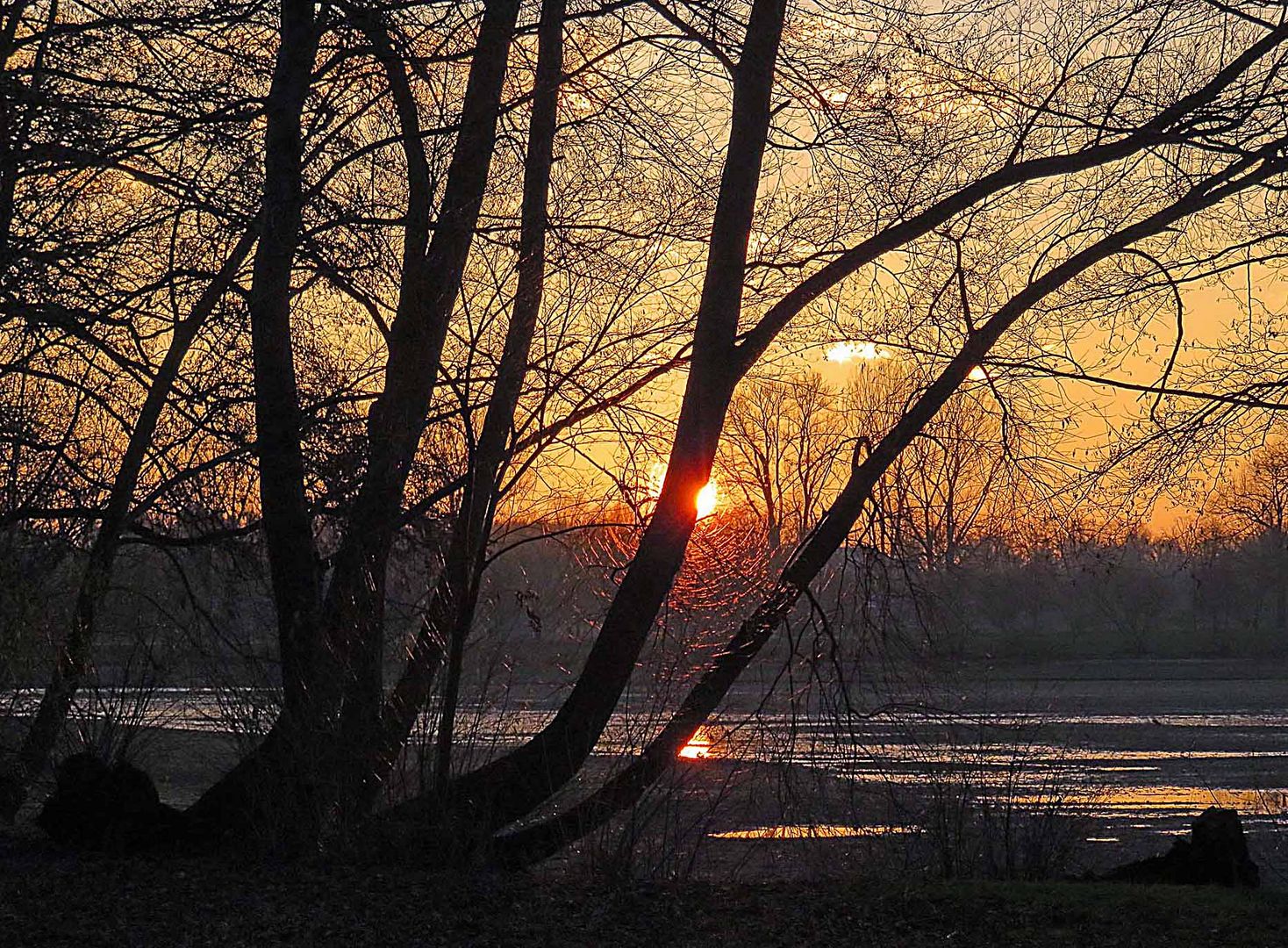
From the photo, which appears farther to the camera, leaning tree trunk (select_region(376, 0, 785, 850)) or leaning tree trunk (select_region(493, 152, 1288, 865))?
leaning tree trunk (select_region(493, 152, 1288, 865))

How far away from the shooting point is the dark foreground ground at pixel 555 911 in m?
6.39

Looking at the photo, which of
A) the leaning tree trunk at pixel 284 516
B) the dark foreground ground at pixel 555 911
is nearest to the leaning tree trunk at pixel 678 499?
the dark foreground ground at pixel 555 911

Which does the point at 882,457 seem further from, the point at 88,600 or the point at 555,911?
the point at 88,600

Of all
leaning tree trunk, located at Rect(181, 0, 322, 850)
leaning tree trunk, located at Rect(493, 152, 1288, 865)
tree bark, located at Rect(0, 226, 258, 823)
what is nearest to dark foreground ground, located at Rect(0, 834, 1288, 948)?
leaning tree trunk, located at Rect(181, 0, 322, 850)

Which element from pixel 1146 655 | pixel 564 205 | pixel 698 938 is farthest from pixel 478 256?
pixel 1146 655

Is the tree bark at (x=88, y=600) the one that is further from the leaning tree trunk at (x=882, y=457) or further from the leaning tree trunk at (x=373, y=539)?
the leaning tree trunk at (x=882, y=457)

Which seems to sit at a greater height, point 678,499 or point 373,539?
point 678,499

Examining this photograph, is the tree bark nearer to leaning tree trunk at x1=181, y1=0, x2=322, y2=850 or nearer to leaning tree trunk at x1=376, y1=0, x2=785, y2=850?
leaning tree trunk at x1=181, y1=0, x2=322, y2=850

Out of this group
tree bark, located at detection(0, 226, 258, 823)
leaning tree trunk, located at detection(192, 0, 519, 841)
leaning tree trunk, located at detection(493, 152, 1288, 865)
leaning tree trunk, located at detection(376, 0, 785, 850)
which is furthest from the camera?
tree bark, located at detection(0, 226, 258, 823)

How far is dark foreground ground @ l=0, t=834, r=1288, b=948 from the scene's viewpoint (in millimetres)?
6387

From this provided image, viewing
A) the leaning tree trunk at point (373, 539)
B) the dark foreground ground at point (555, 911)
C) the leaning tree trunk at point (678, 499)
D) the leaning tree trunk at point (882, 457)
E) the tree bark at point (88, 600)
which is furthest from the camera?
the tree bark at point (88, 600)

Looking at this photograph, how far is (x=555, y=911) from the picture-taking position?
692 cm

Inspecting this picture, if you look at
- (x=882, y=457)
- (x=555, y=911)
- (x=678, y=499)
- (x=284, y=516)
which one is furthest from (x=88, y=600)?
(x=882, y=457)

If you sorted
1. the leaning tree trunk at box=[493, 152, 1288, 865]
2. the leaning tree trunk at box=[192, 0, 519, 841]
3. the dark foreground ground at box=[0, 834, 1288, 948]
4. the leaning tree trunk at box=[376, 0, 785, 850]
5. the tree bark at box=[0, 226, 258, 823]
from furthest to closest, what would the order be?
1. the tree bark at box=[0, 226, 258, 823]
2. the leaning tree trunk at box=[493, 152, 1288, 865]
3. the leaning tree trunk at box=[376, 0, 785, 850]
4. the leaning tree trunk at box=[192, 0, 519, 841]
5. the dark foreground ground at box=[0, 834, 1288, 948]
